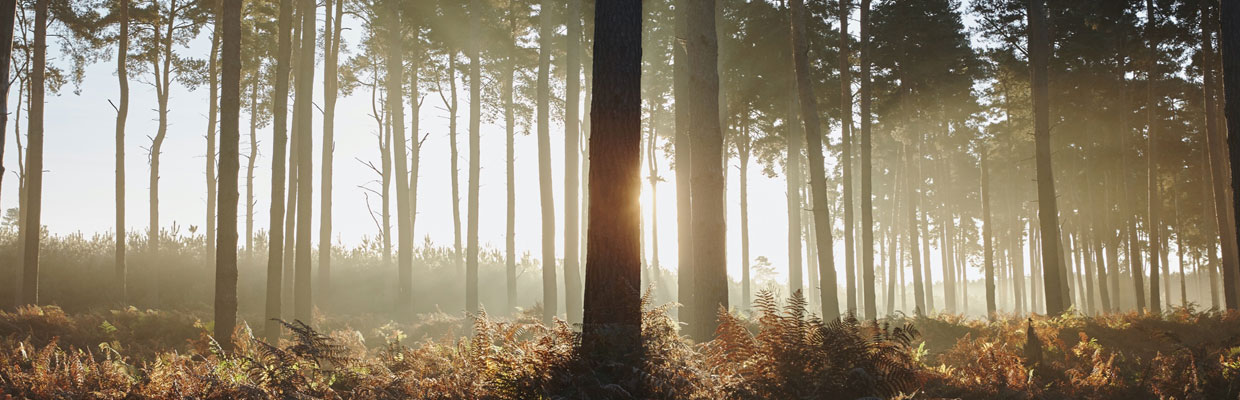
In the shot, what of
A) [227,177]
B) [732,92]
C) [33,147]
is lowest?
Answer: [227,177]

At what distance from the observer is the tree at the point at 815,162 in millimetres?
14984

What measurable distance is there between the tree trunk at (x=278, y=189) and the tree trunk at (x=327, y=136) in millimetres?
7174

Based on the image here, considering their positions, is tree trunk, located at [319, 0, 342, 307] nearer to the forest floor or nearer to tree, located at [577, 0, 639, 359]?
the forest floor

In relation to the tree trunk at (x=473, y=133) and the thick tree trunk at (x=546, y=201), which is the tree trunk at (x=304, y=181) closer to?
the tree trunk at (x=473, y=133)

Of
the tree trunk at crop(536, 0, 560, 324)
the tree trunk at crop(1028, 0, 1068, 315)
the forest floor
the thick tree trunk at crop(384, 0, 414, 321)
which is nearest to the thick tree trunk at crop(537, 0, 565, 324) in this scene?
the tree trunk at crop(536, 0, 560, 324)

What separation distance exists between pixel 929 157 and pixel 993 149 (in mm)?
4296

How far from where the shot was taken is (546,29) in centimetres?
1878

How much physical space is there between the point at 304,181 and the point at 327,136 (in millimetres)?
6027

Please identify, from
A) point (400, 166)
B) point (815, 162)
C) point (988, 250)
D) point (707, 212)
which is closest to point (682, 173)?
point (815, 162)

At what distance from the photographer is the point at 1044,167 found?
15.9 m

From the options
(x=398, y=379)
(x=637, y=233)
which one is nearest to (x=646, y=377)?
(x=637, y=233)

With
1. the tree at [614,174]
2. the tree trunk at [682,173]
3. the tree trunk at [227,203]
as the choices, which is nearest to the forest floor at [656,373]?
the tree at [614,174]

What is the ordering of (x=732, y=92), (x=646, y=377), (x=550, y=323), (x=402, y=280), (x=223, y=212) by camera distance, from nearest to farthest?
(x=646, y=377) → (x=223, y=212) → (x=550, y=323) → (x=402, y=280) → (x=732, y=92)

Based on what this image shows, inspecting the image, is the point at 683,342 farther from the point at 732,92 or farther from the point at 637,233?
the point at 732,92
